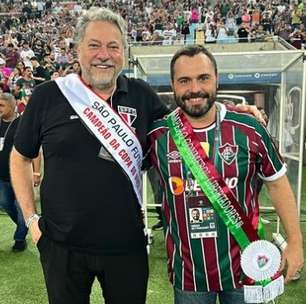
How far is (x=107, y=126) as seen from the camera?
7.63 ft

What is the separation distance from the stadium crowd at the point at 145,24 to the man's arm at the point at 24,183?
10240 millimetres

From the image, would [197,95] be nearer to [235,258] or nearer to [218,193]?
[218,193]

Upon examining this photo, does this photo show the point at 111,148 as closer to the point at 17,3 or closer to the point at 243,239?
the point at 243,239

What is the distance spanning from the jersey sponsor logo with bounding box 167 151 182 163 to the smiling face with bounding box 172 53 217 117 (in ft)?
0.52

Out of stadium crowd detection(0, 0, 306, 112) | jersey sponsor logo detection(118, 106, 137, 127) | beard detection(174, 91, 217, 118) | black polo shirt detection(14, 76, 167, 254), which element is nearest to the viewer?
beard detection(174, 91, 217, 118)

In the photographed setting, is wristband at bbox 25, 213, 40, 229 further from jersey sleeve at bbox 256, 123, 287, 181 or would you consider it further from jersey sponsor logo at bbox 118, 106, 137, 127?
jersey sleeve at bbox 256, 123, 287, 181

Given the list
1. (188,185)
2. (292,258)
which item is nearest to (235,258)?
(292,258)

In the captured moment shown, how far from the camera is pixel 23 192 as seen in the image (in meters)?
2.48

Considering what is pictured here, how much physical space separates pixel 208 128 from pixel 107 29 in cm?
61

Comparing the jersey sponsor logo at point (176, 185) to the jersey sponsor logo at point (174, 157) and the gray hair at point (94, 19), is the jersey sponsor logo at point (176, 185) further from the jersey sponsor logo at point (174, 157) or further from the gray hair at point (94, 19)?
the gray hair at point (94, 19)

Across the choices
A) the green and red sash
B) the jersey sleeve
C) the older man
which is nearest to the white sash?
the older man

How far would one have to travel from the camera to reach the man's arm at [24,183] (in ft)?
8.01

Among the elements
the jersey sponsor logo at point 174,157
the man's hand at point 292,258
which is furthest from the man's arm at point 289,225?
the jersey sponsor logo at point 174,157

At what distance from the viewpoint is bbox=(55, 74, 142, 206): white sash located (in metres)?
2.30
